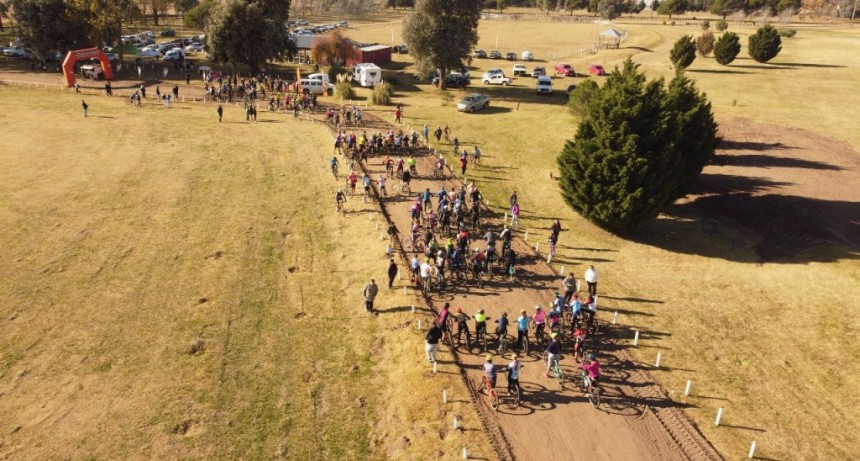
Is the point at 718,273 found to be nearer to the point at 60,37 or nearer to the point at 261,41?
the point at 261,41

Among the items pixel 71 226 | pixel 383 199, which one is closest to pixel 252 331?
pixel 383 199

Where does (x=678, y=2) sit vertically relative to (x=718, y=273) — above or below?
above

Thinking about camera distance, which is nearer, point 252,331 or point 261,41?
point 252,331

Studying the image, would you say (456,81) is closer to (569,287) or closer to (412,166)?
(412,166)

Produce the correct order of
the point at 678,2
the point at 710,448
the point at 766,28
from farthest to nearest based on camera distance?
the point at 678,2
the point at 766,28
the point at 710,448

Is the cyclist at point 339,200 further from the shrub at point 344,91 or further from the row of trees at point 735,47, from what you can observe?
the row of trees at point 735,47

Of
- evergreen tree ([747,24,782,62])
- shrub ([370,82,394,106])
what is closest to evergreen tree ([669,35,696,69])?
evergreen tree ([747,24,782,62])

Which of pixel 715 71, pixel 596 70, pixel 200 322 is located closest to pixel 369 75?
pixel 596 70

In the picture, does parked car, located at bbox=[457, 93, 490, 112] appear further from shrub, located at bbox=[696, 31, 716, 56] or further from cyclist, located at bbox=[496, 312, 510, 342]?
shrub, located at bbox=[696, 31, 716, 56]
